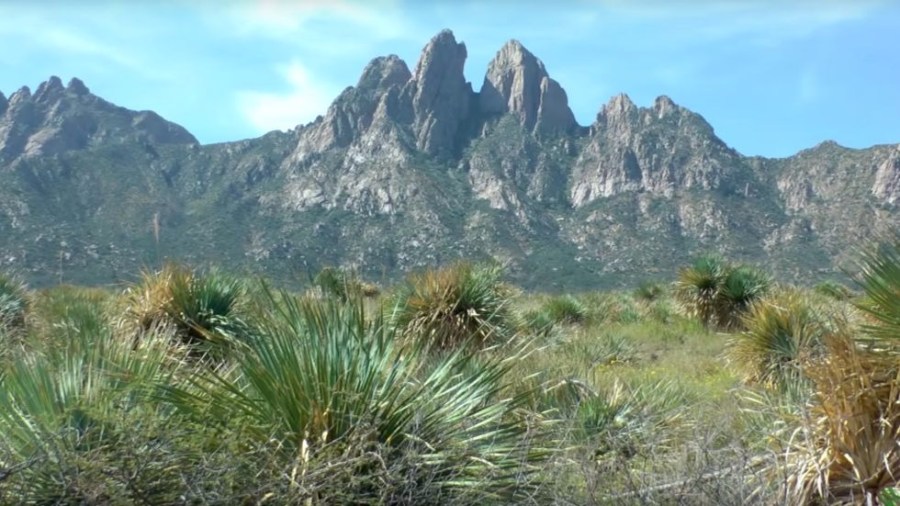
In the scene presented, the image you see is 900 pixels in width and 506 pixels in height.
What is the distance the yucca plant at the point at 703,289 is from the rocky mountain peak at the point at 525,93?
110234mm

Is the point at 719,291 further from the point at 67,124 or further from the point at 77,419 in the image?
the point at 67,124

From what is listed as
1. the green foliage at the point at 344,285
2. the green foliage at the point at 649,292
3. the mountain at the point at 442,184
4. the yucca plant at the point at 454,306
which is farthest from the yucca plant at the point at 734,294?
the mountain at the point at 442,184

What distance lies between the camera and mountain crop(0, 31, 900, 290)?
182ft

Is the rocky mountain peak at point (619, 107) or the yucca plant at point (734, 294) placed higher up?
the rocky mountain peak at point (619, 107)

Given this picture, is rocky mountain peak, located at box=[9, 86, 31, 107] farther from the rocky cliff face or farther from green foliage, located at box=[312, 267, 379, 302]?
green foliage, located at box=[312, 267, 379, 302]

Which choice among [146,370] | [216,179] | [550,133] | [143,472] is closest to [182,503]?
[143,472]

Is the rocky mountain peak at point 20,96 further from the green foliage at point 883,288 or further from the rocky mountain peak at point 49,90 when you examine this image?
the green foliage at point 883,288

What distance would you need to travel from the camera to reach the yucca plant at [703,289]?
20.2 meters

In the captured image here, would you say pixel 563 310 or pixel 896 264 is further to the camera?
pixel 563 310

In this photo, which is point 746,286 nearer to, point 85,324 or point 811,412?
point 811,412

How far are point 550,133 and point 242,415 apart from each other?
128m

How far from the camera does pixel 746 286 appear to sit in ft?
65.6

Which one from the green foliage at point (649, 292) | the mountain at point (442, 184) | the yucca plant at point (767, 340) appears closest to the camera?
the yucca plant at point (767, 340)

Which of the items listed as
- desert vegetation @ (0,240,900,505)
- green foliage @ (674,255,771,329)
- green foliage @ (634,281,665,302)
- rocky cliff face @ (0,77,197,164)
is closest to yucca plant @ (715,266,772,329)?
green foliage @ (674,255,771,329)
